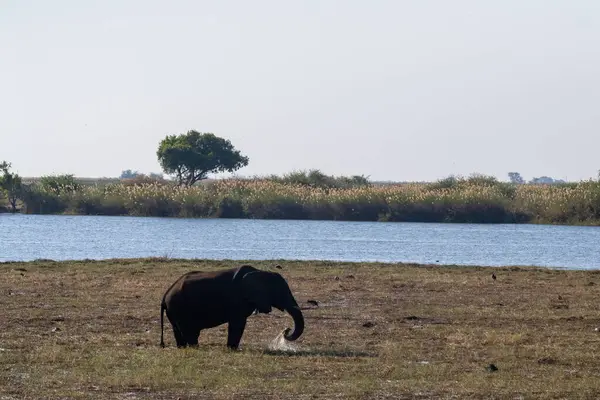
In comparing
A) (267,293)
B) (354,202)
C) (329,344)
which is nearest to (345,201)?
(354,202)

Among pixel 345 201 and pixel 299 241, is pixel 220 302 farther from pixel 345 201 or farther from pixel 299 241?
pixel 345 201

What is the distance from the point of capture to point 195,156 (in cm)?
10919

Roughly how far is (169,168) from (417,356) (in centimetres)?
9185

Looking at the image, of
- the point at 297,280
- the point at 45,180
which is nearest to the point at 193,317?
the point at 297,280

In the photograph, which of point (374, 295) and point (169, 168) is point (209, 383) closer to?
point (374, 295)

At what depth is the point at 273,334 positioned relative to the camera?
829 inches

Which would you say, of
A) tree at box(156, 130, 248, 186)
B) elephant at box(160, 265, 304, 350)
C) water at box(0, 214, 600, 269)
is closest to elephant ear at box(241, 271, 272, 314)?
elephant at box(160, 265, 304, 350)

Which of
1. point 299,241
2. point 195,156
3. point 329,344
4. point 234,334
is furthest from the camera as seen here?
point 195,156

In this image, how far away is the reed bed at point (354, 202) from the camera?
266 ft

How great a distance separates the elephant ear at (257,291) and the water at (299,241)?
24.3 metres

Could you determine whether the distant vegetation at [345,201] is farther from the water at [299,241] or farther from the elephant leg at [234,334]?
the elephant leg at [234,334]

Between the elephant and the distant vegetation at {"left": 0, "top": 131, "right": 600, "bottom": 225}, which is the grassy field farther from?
the distant vegetation at {"left": 0, "top": 131, "right": 600, "bottom": 225}

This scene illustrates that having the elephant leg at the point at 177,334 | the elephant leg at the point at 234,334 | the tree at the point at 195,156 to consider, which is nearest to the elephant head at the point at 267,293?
the elephant leg at the point at 234,334

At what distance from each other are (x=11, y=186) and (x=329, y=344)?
243 ft
